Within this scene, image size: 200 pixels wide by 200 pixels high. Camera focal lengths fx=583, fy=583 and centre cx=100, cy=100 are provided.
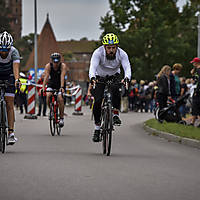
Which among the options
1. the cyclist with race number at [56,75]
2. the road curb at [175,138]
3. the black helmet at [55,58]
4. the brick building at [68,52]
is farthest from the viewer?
the brick building at [68,52]

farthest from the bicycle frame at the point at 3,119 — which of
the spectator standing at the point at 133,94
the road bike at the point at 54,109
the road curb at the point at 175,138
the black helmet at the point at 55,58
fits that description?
the spectator standing at the point at 133,94

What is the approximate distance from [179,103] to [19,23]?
463 ft

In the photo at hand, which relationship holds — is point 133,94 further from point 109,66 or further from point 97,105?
point 109,66

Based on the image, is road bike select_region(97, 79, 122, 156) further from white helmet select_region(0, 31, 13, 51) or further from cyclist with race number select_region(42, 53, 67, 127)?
cyclist with race number select_region(42, 53, 67, 127)

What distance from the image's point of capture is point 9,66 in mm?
9469

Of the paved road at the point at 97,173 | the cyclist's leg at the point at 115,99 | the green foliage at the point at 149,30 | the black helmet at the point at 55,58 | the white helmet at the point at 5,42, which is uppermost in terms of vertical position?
the green foliage at the point at 149,30

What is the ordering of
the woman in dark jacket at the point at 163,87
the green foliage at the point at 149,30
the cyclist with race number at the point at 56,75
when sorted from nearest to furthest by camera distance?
1. the cyclist with race number at the point at 56,75
2. the woman in dark jacket at the point at 163,87
3. the green foliage at the point at 149,30

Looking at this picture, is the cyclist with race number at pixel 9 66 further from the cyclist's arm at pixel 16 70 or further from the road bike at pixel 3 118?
the road bike at pixel 3 118

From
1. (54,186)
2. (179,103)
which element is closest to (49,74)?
(179,103)

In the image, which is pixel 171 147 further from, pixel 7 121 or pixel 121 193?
pixel 121 193

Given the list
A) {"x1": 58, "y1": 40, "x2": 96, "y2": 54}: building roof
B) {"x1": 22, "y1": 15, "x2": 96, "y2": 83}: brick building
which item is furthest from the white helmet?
{"x1": 58, "y1": 40, "x2": 96, "y2": 54}: building roof

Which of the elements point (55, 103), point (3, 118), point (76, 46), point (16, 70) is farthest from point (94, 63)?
point (76, 46)

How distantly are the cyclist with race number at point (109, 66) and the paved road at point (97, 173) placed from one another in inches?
29.1

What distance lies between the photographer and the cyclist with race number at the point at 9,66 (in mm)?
9312
